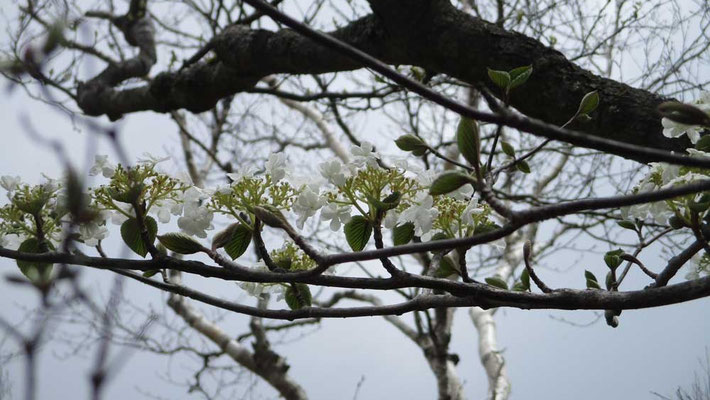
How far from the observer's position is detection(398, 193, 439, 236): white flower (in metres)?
0.65

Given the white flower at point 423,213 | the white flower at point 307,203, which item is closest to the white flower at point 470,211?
the white flower at point 423,213

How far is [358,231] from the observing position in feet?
2.21

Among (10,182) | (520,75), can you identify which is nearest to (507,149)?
(520,75)

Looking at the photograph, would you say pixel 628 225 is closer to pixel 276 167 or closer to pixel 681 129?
pixel 681 129

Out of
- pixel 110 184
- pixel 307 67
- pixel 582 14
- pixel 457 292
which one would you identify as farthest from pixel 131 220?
pixel 582 14

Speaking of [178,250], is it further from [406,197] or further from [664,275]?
[664,275]

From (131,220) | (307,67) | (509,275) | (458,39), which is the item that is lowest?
(131,220)

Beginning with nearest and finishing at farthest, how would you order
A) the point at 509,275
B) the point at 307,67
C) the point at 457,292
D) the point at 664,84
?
the point at 457,292 < the point at 307,67 < the point at 664,84 < the point at 509,275

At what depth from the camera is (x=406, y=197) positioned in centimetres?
68

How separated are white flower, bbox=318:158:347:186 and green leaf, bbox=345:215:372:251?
0.05 m

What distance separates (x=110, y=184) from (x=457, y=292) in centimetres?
38

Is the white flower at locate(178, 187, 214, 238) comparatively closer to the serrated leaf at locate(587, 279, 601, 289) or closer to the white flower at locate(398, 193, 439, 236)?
the white flower at locate(398, 193, 439, 236)

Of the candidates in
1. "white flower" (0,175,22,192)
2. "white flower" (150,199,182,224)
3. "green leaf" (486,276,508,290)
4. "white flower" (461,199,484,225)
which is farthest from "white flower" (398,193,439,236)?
"white flower" (0,175,22,192)

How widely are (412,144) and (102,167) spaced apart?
33 centimetres
